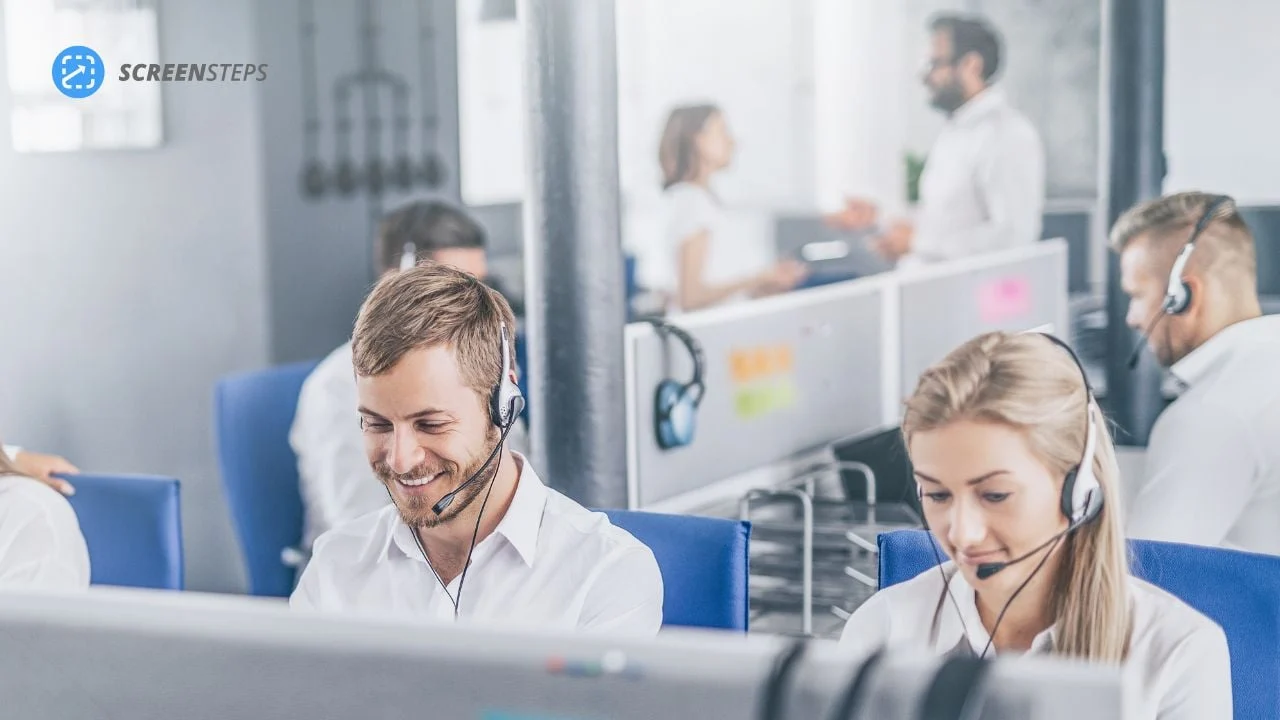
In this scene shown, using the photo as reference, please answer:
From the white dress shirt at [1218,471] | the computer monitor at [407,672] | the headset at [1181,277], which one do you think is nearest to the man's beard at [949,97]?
the headset at [1181,277]

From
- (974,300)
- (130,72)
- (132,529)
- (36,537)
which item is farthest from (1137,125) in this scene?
(36,537)

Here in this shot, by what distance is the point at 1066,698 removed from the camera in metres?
0.49

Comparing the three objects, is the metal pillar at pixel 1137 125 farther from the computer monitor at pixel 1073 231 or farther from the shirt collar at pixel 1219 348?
the computer monitor at pixel 1073 231

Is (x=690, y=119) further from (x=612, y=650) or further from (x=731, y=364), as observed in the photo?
(x=612, y=650)

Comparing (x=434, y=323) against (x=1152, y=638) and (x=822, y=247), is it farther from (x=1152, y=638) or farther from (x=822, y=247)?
(x=822, y=247)

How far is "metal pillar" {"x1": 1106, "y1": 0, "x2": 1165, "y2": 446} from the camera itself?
3.74m

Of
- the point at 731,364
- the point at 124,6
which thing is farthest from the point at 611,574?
the point at 124,6

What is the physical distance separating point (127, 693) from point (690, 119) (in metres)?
3.86

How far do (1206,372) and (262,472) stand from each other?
1671mm

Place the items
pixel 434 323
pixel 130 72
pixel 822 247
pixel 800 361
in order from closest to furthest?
pixel 434 323 < pixel 800 361 < pixel 130 72 < pixel 822 247

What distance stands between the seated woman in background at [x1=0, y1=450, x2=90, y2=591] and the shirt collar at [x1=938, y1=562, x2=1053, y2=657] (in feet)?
3.38

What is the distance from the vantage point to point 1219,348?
2.15 metres

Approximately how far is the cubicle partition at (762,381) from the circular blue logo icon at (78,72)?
62.9 inches

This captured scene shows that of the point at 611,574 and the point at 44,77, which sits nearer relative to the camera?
the point at 611,574
